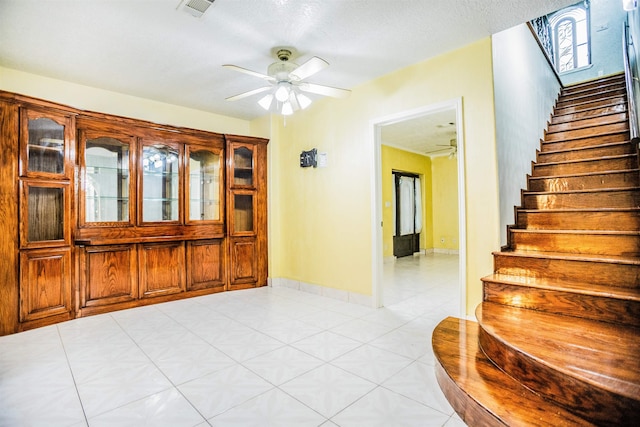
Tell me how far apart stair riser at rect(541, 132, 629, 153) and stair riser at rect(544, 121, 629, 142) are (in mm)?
76

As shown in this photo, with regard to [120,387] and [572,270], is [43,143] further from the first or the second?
[572,270]

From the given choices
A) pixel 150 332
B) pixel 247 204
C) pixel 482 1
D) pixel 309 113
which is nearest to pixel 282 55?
pixel 309 113

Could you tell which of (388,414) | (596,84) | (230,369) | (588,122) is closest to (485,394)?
→ (388,414)

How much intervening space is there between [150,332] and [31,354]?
2.80 ft

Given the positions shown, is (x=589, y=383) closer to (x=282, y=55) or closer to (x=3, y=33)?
(x=282, y=55)

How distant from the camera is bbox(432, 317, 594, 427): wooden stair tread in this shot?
137 cm

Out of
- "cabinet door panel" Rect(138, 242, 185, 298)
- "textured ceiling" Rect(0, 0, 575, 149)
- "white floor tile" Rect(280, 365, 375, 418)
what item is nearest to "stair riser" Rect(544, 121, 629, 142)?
"textured ceiling" Rect(0, 0, 575, 149)

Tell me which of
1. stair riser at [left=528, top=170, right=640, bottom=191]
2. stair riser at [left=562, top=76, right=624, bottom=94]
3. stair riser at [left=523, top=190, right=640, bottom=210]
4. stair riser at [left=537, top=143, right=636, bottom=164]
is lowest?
stair riser at [left=523, top=190, right=640, bottom=210]

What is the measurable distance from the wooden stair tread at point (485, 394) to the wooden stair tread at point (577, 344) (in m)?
0.19

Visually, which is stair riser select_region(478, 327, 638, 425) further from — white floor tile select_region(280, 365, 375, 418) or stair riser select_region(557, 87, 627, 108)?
stair riser select_region(557, 87, 627, 108)

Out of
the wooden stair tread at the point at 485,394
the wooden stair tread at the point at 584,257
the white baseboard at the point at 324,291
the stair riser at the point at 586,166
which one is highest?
the stair riser at the point at 586,166

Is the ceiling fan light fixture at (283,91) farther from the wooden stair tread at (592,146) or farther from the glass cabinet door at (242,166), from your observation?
the wooden stair tread at (592,146)

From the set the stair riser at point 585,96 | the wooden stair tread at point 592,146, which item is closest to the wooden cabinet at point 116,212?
the wooden stair tread at point 592,146

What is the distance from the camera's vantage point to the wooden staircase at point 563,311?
4.55ft
